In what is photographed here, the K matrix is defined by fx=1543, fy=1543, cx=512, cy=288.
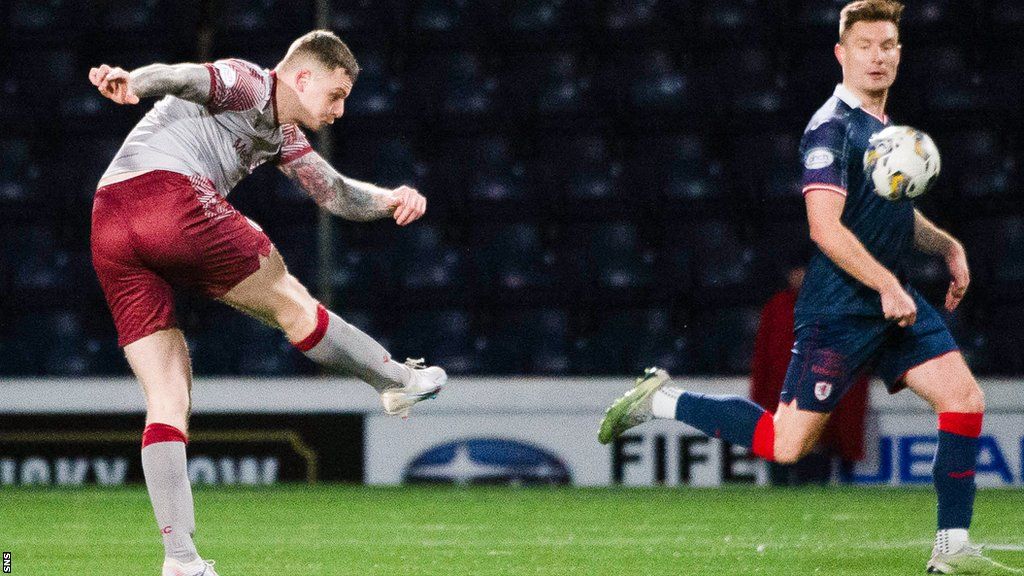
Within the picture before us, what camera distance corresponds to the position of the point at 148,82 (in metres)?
3.93

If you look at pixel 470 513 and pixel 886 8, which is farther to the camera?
pixel 470 513

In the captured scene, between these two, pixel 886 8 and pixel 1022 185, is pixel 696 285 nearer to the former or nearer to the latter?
pixel 1022 185

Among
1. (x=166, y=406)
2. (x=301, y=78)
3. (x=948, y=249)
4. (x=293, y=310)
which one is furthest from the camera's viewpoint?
(x=948, y=249)

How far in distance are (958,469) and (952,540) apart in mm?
219

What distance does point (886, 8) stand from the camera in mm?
4820

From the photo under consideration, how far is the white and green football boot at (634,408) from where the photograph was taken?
5496 millimetres

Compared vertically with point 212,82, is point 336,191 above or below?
below

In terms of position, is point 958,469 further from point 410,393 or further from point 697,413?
point 410,393

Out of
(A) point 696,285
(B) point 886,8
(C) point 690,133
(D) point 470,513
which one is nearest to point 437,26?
(C) point 690,133

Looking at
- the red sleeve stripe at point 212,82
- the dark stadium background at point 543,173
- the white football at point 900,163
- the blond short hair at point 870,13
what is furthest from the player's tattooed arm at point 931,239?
the dark stadium background at point 543,173

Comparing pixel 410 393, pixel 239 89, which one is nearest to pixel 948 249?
pixel 410 393

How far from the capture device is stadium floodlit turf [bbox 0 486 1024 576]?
5305 millimetres

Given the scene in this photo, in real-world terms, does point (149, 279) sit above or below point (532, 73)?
below

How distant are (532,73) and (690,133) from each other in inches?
50.4
